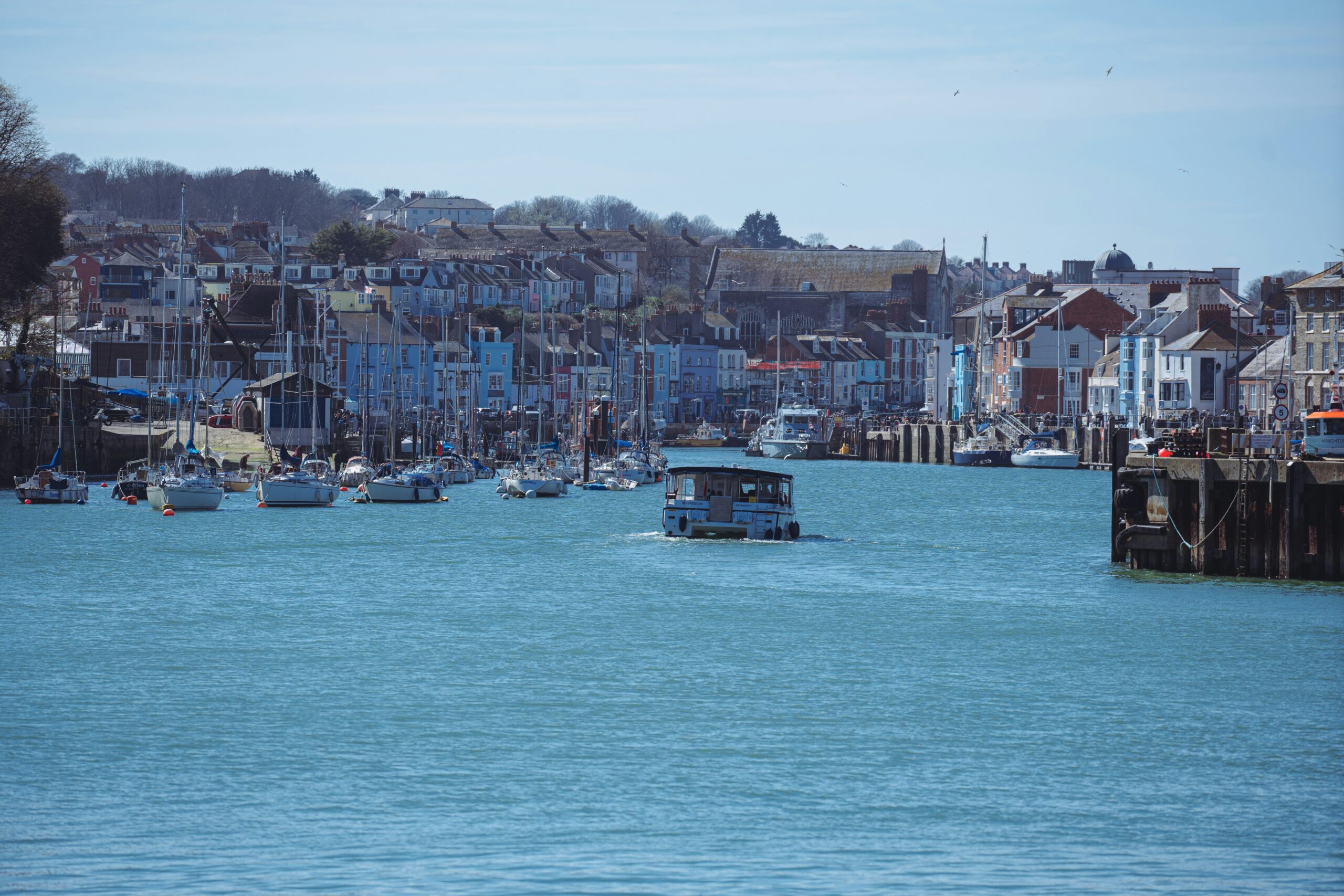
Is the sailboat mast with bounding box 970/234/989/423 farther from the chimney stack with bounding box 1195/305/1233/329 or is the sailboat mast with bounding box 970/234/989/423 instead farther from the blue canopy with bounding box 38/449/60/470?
the blue canopy with bounding box 38/449/60/470

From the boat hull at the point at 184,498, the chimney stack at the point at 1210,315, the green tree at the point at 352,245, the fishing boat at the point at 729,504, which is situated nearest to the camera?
the fishing boat at the point at 729,504

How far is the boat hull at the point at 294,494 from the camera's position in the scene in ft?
249

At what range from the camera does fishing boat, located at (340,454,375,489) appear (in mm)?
88994

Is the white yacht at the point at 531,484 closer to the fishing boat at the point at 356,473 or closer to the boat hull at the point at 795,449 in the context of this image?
the fishing boat at the point at 356,473

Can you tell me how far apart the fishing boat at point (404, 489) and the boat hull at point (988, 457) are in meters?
53.3

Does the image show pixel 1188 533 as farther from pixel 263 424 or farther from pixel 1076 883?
pixel 263 424

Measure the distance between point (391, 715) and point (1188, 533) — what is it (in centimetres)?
2379

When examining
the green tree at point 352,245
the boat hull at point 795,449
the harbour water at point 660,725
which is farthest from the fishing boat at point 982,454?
the harbour water at point 660,725

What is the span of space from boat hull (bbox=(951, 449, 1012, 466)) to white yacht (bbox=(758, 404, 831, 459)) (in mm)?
17472

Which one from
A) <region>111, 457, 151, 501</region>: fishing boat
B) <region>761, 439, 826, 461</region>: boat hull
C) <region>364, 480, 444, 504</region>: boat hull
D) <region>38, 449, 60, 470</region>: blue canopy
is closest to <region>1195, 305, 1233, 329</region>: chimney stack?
<region>761, 439, 826, 461</region>: boat hull

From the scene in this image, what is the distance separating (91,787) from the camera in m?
25.2

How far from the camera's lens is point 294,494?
76375 mm

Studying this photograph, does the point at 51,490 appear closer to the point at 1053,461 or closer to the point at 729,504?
the point at 729,504

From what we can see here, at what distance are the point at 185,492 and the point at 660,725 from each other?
47.9 meters
